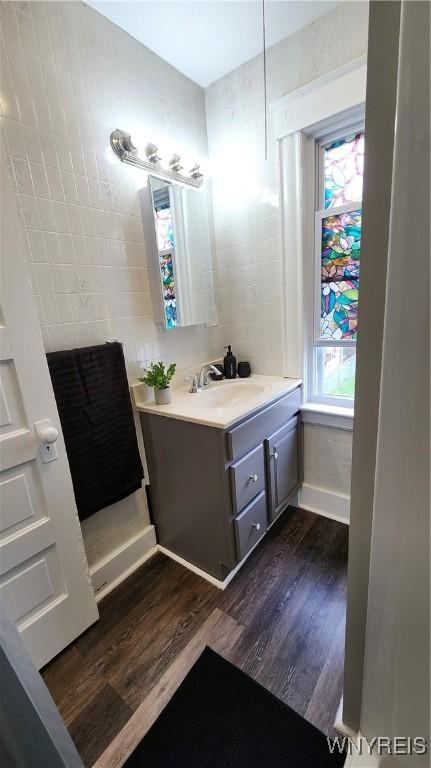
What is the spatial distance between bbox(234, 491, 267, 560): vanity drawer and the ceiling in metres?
2.16

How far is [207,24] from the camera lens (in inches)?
53.9

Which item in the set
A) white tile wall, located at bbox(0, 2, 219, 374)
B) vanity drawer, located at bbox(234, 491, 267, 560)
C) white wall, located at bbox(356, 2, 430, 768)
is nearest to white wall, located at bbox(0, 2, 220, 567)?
white tile wall, located at bbox(0, 2, 219, 374)

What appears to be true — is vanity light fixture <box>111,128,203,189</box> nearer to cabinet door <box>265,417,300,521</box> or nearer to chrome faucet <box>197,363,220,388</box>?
chrome faucet <box>197,363,220,388</box>

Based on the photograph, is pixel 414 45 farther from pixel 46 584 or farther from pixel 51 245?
pixel 46 584

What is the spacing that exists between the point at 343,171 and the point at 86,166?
4.02ft

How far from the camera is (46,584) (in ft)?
3.74

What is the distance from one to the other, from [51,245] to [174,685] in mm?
1660

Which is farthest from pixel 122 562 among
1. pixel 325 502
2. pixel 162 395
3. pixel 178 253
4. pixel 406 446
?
pixel 178 253

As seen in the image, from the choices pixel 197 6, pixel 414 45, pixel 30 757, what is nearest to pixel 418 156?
pixel 414 45

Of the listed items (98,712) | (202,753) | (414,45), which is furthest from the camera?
(98,712)

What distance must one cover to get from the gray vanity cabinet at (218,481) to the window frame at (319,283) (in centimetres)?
20

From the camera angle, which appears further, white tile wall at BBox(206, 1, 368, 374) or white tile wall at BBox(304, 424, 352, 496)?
white tile wall at BBox(304, 424, 352, 496)

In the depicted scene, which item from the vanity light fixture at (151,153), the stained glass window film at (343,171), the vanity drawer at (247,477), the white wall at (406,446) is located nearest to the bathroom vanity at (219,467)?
the vanity drawer at (247,477)

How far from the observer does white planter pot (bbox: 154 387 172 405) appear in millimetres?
1475
